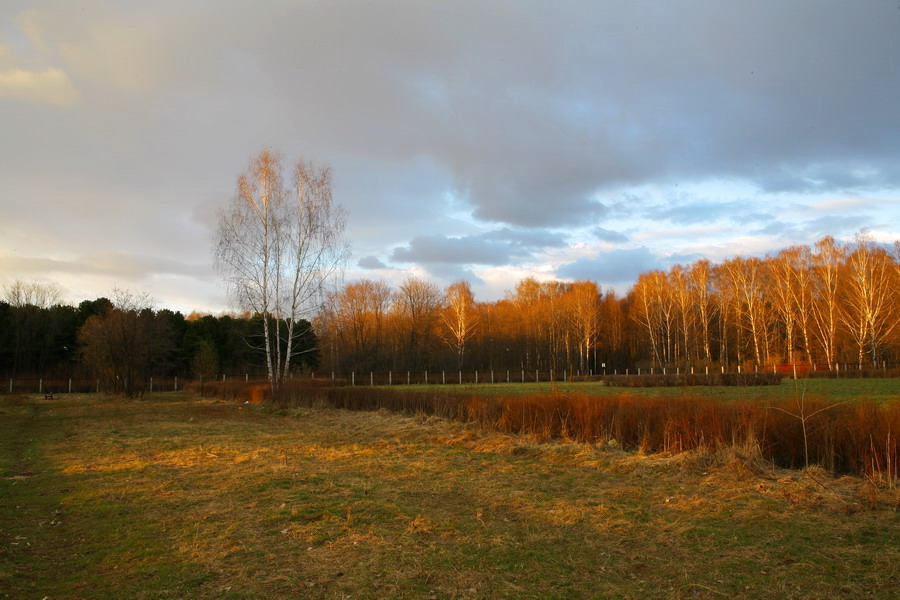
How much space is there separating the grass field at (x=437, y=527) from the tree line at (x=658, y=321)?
25.9m

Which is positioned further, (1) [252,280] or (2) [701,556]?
(1) [252,280]

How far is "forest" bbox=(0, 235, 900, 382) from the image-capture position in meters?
39.0

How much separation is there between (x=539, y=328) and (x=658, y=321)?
13436 millimetres

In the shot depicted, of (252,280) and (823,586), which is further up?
(252,280)

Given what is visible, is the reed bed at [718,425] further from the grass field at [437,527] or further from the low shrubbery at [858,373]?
the low shrubbery at [858,373]

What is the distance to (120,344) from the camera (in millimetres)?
28922

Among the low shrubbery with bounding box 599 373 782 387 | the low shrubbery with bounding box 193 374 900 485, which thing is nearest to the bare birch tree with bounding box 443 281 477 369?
the low shrubbery with bounding box 599 373 782 387

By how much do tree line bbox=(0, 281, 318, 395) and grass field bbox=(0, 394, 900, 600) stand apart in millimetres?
21458

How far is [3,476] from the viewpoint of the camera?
839cm

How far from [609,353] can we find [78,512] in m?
66.2

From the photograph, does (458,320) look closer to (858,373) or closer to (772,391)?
(858,373)

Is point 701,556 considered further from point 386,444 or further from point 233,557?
point 386,444

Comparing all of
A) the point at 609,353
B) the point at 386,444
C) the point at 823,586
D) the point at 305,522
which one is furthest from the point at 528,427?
the point at 609,353

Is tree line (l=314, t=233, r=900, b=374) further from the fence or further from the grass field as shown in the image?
the grass field
